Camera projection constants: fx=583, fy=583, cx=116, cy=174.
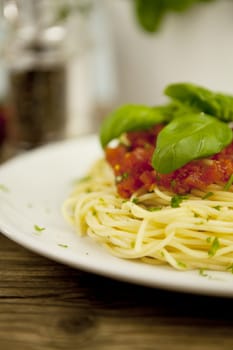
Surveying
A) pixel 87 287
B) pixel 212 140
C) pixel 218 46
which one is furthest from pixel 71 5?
pixel 87 287

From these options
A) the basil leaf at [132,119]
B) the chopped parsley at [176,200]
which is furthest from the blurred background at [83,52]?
the chopped parsley at [176,200]

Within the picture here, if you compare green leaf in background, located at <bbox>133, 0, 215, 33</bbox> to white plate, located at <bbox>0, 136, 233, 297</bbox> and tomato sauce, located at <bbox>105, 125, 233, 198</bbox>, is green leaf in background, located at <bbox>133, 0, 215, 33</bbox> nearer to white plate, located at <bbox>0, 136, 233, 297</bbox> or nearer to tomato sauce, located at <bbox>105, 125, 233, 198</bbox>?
white plate, located at <bbox>0, 136, 233, 297</bbox>

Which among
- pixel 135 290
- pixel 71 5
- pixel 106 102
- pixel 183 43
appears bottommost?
pixel 106 102

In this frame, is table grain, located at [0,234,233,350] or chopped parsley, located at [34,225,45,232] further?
chopped parsley, located at [34,225,45,232]

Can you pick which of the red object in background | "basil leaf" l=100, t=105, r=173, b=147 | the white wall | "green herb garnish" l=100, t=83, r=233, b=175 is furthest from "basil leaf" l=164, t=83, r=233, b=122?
the white wall

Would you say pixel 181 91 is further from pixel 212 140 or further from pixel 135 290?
pixel 135 290

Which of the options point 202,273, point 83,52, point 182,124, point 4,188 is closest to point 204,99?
point 182,124
